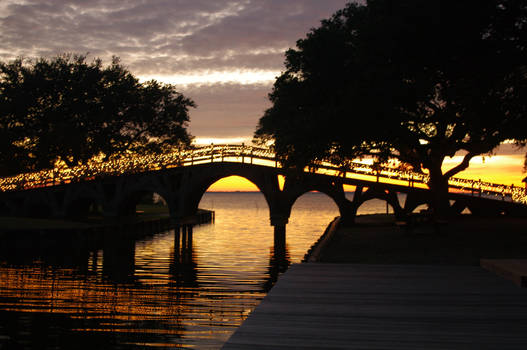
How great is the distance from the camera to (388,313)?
9.30 metres

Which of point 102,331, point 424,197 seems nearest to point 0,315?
point 102,331

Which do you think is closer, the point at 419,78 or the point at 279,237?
the point at 419,78

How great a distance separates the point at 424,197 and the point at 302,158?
13.7m

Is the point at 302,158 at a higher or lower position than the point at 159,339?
higher

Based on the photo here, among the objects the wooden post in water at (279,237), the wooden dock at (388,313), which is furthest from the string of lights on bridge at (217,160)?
the wooden dock at (388,313)

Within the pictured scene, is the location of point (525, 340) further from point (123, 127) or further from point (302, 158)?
point (123, 127)

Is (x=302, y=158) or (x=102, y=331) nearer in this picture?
(x=102, y=331)

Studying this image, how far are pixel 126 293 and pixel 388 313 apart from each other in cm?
1397

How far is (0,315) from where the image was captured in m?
16.8

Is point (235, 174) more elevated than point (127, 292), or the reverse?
point (235, 174)

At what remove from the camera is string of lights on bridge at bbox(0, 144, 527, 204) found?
1428 inches

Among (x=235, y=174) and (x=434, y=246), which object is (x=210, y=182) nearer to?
(x=235, y=174)

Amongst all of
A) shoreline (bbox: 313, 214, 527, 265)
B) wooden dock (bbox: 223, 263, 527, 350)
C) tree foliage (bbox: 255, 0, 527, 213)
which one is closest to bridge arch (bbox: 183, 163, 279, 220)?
tree foliage (bbox: 255, 0, 527, 213)

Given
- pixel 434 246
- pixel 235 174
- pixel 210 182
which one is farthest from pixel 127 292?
pixel 210 182
